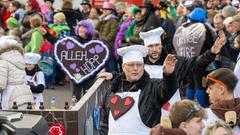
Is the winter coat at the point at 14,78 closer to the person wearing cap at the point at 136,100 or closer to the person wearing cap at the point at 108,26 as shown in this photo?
the person wearing cap at the point at 136,100

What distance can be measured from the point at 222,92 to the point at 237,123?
1.19 ft

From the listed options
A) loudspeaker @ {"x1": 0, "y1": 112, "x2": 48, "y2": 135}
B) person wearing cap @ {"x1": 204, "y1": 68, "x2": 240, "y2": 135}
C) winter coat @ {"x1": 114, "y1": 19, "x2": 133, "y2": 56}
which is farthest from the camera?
winter coat @ {"x1": 114, "y1": 19, "x2": 133, "y2": 56}

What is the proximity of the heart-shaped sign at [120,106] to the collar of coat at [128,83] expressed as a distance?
4.6 inches

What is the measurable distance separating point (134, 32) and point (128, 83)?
23.2 ft

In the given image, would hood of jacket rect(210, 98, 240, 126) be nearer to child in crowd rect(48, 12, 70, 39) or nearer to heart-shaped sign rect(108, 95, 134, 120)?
heart-shaped sign rect(108, 95, 134, 120)

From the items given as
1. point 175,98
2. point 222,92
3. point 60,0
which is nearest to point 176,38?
point 175,98

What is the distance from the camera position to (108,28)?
1673 cm

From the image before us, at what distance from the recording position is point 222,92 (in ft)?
25.1

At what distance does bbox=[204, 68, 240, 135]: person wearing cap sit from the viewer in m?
7.38

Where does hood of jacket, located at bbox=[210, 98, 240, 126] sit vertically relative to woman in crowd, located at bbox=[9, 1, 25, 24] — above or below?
above

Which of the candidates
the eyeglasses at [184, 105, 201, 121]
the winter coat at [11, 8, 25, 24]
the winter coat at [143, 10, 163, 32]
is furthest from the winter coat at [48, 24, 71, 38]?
the eyeglasses at [184, 105, 201, 121]

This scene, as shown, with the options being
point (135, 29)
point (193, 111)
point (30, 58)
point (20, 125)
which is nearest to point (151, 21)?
point (135, 29)

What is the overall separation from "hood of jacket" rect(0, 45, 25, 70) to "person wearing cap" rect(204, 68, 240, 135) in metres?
3.23

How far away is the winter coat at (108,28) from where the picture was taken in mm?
16578
